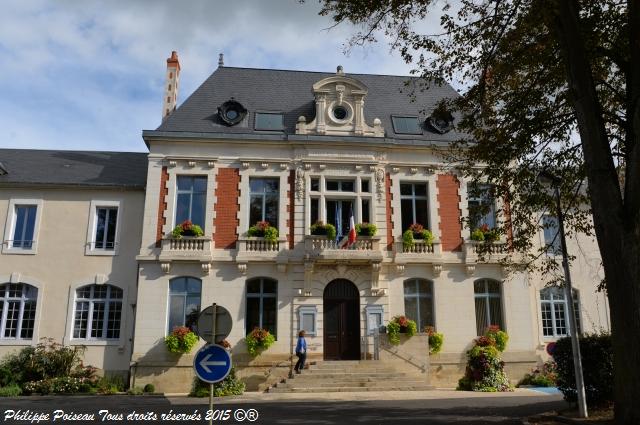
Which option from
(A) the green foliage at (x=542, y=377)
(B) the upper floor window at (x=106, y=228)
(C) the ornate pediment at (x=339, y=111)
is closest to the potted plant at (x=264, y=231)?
(C) the ornate pediment at (x=339, y=111)

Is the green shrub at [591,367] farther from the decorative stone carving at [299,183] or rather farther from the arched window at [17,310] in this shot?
the arched window at [17,310]

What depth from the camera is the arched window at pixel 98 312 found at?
1858 cm

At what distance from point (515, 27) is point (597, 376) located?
7227mm

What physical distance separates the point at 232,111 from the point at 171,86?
3.01 m

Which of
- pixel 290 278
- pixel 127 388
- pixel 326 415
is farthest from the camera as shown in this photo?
pixel 290 278

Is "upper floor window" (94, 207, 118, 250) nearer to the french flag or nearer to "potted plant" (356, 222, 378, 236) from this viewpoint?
the french flag

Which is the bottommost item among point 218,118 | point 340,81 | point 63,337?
point 63,337

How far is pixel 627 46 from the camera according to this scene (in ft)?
32.8

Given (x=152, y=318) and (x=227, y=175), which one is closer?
(x=152, y=318)

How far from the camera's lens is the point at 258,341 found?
58.0 feet

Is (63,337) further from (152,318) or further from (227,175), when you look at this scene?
(227,175)

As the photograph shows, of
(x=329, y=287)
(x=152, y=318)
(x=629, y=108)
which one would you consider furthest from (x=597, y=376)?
(x=152, y=318)

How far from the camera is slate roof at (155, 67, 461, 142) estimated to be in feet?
66.4

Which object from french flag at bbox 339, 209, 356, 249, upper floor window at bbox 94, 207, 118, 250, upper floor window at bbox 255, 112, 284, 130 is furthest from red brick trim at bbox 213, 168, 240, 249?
upper floor window at bbox 94, 207, 118, 250
